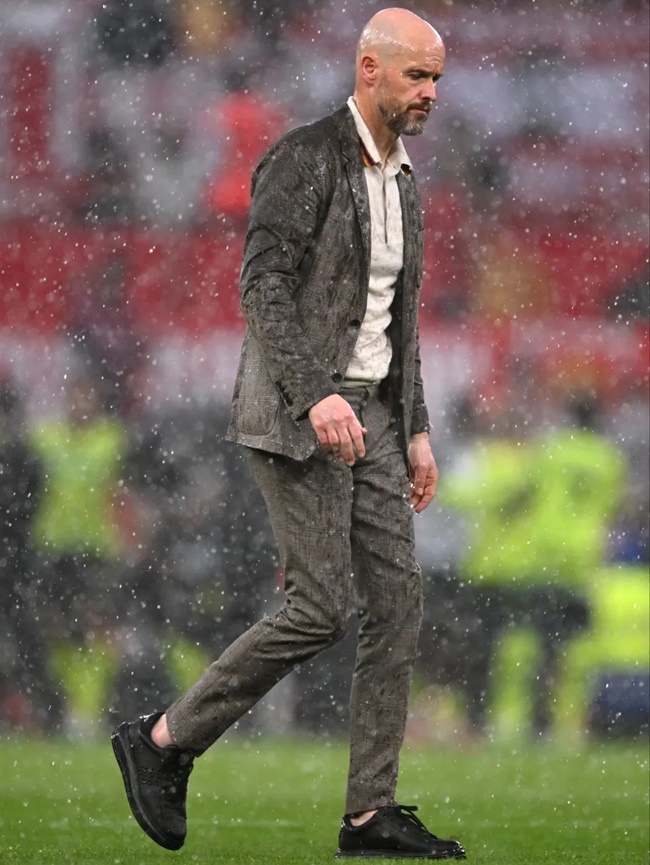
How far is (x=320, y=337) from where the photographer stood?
126 inches

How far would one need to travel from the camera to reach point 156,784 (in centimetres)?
321

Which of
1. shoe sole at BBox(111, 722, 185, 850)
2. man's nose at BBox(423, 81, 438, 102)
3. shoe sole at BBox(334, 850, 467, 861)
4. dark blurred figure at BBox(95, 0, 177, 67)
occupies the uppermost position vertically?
dark blurred figure at BBox(95, 0, 177, 67)

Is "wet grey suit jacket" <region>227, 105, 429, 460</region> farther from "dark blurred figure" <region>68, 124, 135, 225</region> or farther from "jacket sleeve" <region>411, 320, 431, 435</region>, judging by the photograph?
"dark blurred figure" <region>68, 124, 135, 225</region>

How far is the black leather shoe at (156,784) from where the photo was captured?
A: 126 inches

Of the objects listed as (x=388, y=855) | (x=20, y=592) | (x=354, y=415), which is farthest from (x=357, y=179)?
(x=20, y=592)

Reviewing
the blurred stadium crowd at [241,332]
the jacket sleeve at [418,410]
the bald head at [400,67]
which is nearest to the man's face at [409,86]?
the bald head at [400,67]

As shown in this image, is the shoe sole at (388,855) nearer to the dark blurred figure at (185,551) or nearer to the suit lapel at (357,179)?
the suit lapel at (357,179)

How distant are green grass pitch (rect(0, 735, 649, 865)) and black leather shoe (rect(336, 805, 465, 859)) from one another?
0.15 meters

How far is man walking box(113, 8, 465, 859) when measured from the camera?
3.15m

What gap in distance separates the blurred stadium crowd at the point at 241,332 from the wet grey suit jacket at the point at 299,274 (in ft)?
10.3

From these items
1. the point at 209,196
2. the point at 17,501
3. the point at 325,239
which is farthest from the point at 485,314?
the point at 325,239

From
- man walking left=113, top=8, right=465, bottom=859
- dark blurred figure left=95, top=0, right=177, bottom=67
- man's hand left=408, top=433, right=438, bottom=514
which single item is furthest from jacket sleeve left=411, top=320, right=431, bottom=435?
dark blurred figure left=95, top=0, right=177, bottom=67

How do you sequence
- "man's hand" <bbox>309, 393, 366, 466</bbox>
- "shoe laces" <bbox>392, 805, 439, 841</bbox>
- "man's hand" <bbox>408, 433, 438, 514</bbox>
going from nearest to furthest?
"man's hand" <bbox>309, 393, 366, 466</bbox> < "shoe laces" <bbox>392, 805, 439, 841</bbox> < "man's hand" <bbox>408, 433, 438, 514</bbox>

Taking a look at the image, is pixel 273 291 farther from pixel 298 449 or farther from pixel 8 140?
pixel 8 140
